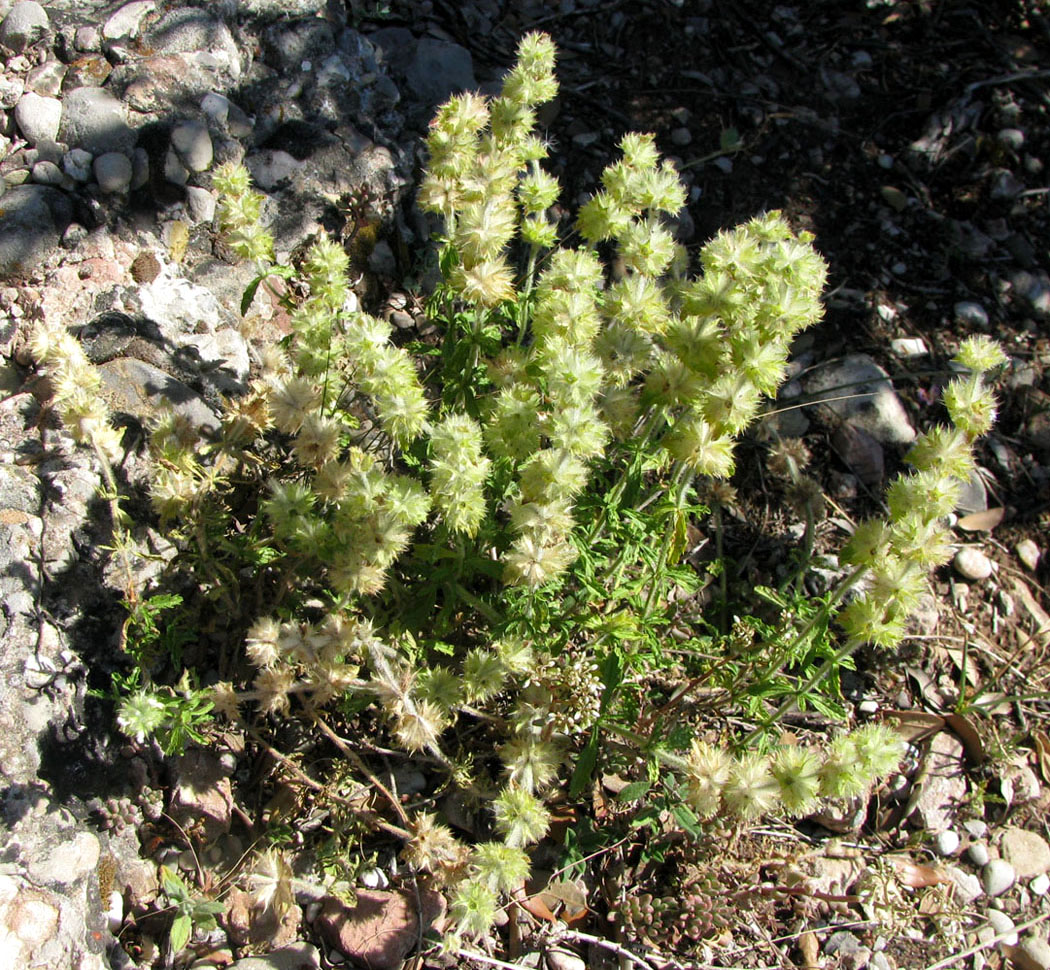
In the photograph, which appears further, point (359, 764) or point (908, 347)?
point (908, 347)

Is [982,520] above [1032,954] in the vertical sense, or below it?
above

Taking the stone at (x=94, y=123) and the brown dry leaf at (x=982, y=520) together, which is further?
the brown dry leaf at (x=982, y=520)

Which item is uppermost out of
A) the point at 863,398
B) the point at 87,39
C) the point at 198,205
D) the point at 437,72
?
the point at 87,39

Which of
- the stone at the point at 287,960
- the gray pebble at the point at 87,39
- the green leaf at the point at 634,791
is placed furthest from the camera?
the gray pebble at the point at 87,39

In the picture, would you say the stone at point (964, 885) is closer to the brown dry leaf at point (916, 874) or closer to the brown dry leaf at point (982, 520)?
the brown dry leaf at point (916, 874)

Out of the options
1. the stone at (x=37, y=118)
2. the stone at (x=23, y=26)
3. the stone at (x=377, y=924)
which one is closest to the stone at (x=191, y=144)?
the stone at (x=37, y=118)

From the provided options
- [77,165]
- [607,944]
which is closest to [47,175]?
[77,165]

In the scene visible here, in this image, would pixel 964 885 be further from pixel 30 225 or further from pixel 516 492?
pixel 30 225
